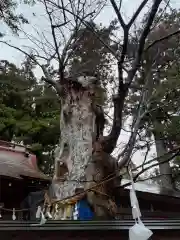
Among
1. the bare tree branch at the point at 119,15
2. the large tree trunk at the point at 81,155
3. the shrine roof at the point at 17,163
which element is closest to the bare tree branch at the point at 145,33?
the bare tree branch at the point at 119,15

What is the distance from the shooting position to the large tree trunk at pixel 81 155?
16.3 ft

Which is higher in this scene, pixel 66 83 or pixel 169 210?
pixel 66 83

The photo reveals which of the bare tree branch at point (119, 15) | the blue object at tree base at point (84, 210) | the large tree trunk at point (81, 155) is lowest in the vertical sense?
the blue object at tree base at point (84, 210)

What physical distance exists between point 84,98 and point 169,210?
20.1ft

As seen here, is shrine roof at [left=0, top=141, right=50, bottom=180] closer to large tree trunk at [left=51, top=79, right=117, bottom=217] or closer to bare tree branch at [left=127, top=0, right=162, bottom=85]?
large tree trunk at [left=51, top=79, right=117, bottom=217]

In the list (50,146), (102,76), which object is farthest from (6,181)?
(50,146)

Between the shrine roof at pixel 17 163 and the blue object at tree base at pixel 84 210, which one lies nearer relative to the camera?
the blue object at tree base at pixel 84 210

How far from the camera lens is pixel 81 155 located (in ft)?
18.0

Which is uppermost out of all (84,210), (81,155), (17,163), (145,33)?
(145,33)

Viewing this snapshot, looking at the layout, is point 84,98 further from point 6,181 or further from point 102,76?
point 102,76

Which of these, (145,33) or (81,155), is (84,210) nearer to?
(81,155)

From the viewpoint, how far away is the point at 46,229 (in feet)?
6.70

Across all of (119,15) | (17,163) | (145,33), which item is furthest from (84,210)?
(17,163)

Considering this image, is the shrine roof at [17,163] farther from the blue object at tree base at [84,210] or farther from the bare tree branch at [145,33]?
the bare tree branch at [145,33]
